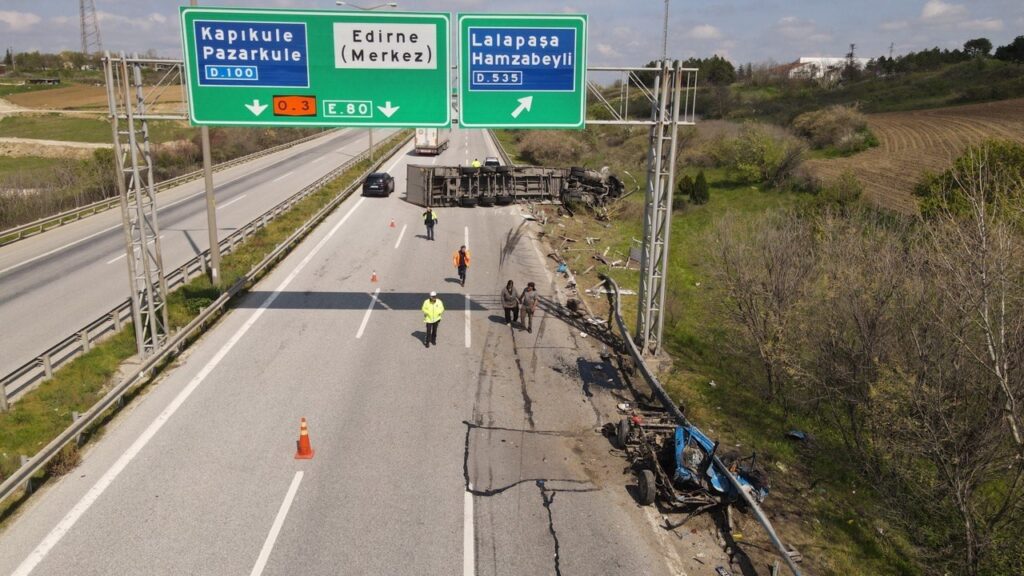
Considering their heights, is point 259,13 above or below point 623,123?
above

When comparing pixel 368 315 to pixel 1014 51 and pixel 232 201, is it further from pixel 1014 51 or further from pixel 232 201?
pixel 1014 51

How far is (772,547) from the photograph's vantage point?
10609mm

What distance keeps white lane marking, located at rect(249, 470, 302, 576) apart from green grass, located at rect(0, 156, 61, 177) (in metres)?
66.6

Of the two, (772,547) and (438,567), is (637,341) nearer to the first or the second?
(772,547)

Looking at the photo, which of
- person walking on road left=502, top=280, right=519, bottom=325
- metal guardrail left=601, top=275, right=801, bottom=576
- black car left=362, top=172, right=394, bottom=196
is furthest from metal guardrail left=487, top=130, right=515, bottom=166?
person walking on road left=502, top=280, right=519, bottom=325

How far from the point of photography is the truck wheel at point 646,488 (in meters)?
11.3

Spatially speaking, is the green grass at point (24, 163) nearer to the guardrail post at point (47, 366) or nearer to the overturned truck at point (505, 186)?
the overturned truck at point (505, 186)

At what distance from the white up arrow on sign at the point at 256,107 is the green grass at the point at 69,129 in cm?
7172

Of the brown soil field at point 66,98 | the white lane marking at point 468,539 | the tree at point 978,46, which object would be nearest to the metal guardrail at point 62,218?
the white lane marking at point 468,539

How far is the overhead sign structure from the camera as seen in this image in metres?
15.6

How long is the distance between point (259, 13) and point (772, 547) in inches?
587

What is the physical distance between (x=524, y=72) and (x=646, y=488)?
974 centimetres

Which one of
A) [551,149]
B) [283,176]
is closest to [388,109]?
[283,176]

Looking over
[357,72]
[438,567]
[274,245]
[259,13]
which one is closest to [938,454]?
[438,567]
